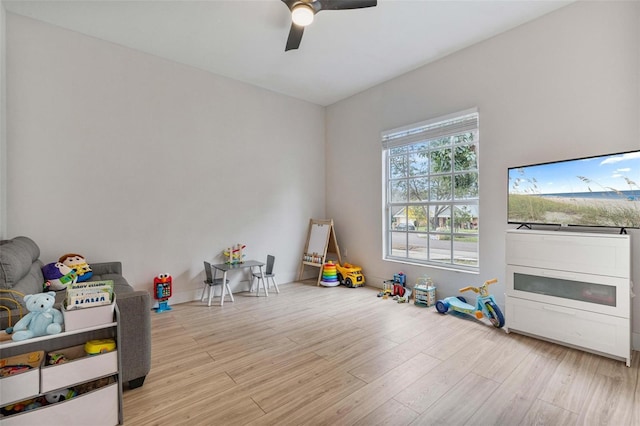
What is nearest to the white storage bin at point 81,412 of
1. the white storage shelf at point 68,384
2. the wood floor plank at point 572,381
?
the white storage shelf at point 68,384

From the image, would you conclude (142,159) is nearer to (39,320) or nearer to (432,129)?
(39,320)

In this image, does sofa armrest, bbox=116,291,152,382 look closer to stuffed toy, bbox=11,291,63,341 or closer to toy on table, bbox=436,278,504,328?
stuffed toy, bbox=11,291,63,341

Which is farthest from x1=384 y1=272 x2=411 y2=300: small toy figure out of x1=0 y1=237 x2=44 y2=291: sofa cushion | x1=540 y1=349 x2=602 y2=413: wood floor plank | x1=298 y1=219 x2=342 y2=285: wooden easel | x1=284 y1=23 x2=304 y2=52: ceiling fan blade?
x1=0 y1=237 x2=44 y2=291: sofa cushion

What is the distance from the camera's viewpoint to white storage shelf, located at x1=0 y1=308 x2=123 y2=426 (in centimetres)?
138

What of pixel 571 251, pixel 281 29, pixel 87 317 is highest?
pixel 281 29

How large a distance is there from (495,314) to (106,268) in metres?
3.97

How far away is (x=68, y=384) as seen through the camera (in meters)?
1.50

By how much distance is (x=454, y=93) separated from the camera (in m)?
3.55

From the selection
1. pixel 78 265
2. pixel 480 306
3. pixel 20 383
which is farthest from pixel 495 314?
pixel 78 265

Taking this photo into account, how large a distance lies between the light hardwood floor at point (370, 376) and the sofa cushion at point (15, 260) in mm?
1018

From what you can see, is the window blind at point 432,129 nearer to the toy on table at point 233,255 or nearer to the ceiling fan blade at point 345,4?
the ceiling fan blade at point 345,4

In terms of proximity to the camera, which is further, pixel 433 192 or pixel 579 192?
pixel 433 192

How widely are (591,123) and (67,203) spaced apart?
5.08m

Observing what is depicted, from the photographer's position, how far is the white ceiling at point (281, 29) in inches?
107
